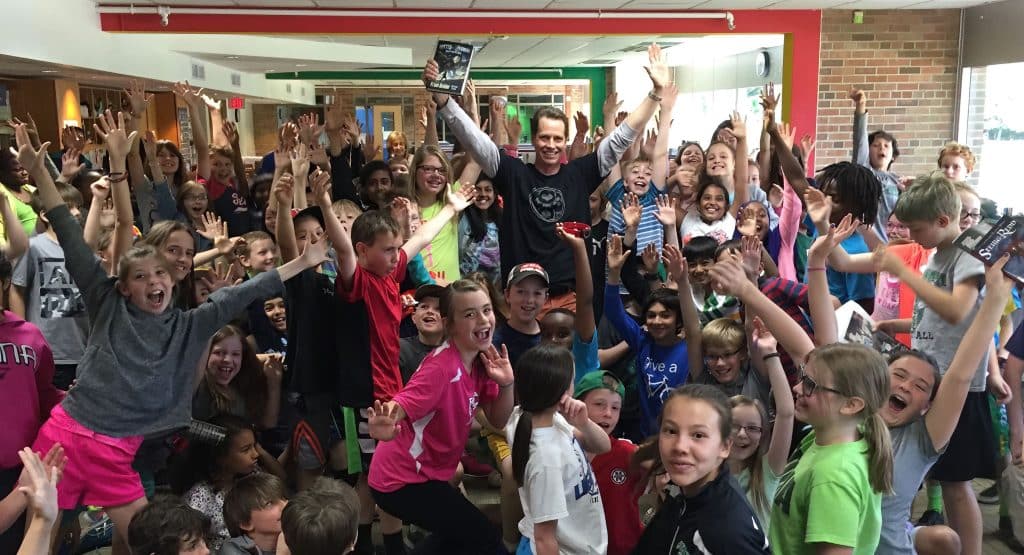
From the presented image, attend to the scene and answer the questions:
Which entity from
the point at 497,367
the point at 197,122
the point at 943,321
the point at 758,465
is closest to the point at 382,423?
the point at 497,367

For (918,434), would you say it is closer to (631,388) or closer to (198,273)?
(631,388)

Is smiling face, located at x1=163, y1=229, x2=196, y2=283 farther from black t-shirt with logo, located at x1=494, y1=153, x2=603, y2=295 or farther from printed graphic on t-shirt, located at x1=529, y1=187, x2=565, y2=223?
printed graphic on t-shirt, located at x1=529, y1=187, x2=565, y2=223

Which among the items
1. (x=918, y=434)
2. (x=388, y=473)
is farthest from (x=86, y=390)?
(x=918, y=434)

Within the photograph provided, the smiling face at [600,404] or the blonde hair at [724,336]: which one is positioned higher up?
the blonde hair at [724,336]

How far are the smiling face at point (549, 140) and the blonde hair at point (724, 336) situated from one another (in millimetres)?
1292

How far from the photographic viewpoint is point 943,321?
2943 millimetres

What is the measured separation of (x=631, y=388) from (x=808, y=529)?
74.6 inches

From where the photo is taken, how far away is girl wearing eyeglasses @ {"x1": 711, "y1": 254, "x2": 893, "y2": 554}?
6.34 feet

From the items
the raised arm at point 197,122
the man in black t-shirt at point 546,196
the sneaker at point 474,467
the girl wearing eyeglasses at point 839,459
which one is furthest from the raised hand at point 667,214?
the raised arm at point 197,122

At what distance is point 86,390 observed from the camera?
2654 mm

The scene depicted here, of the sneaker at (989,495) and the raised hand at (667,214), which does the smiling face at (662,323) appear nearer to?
the raised hand at (667,214)

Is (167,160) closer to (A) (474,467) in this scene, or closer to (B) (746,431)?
(A) (474,467)

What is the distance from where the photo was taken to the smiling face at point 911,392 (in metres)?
2.53

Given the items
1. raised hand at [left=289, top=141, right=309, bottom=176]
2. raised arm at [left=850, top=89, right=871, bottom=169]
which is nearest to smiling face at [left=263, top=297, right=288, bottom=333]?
raised hand at [left=289, top=141, right=309, bottom=176]
